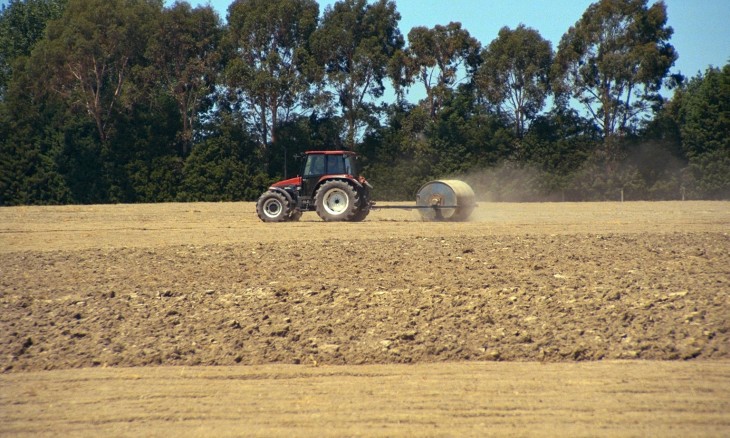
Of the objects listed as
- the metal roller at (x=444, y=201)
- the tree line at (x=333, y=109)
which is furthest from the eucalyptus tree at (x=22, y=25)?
the metal roller at (x=444, y=201)

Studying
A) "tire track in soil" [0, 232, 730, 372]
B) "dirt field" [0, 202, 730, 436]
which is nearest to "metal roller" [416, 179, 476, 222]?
"dirt field" [0, 202, 730, 436]

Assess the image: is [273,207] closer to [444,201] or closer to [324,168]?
[324,168]

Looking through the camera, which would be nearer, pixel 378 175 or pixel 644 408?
pixel 644 408

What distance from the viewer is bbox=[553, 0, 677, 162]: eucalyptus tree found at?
39094 millimetres

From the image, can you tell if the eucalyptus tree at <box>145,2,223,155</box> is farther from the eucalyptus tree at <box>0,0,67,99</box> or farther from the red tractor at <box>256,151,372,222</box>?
the red tractor at <box>256,151,372,222</box>

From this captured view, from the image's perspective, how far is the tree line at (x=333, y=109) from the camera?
39562 mm

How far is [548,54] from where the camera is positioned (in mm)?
40750

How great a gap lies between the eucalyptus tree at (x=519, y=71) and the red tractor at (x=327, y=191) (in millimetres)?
22575

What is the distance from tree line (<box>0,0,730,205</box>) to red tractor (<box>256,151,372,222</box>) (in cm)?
1985

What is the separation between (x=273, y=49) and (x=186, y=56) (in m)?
4.41

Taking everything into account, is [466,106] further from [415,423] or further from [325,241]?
[415,423]

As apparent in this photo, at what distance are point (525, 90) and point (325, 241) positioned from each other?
28.6m

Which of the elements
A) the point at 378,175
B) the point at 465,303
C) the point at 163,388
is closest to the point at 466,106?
the point at 378,175

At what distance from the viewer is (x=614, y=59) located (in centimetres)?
3906
